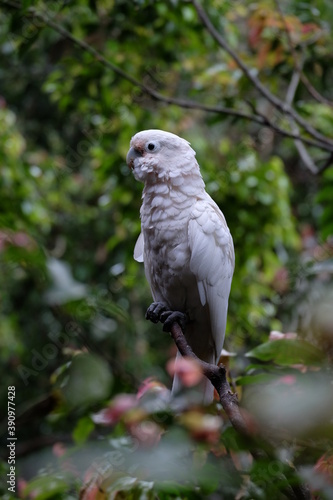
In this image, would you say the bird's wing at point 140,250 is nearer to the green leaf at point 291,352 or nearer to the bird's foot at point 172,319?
the bird's foot at point 172,319

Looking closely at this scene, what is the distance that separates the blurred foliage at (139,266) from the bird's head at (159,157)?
0.25 meters

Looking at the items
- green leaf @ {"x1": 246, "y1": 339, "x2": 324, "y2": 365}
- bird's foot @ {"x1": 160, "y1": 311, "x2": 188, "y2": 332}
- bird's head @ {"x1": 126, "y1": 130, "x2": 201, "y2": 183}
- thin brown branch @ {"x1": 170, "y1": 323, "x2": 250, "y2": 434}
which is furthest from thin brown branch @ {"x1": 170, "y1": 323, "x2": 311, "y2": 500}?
bird's head @ {"x1": 126, "y1": 130, "x2": 201, "y2": 183}

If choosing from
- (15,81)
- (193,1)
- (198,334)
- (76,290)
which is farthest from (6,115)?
(76,290)

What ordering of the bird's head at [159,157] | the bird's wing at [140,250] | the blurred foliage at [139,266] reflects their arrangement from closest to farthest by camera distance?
the blurred foliage at [139,266]
the bird's head at [159,157]
the bird's wing at [140,250]

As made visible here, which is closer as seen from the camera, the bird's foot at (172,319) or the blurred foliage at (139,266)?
the blurred foliage at (139,266)

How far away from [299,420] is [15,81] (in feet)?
12.3

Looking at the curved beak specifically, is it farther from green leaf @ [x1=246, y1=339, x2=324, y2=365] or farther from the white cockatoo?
green leaf @ [x1=246, y1=339, x2=324, y2=365]

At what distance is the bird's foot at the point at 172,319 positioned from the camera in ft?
3.71

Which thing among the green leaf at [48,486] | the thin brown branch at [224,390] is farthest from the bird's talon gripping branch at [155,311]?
the green leaf at [48,486]

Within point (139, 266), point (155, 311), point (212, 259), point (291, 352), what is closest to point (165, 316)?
point (155, 311)

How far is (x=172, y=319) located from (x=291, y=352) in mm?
378

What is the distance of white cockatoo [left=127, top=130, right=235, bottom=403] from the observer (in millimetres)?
1064

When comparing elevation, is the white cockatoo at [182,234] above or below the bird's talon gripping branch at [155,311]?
above

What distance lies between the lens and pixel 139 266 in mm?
2154
